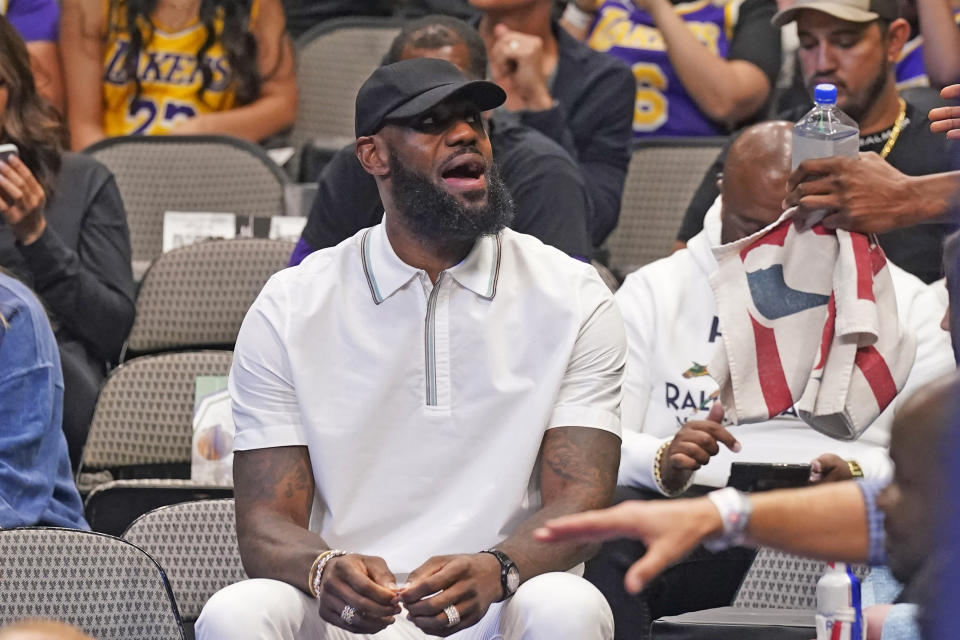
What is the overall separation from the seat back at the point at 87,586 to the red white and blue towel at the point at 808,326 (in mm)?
1216

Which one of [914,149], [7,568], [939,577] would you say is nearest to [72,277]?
[7,568]

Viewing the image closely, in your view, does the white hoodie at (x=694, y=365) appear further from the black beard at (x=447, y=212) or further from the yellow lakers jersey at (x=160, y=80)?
the yellow lakers jersey at (x=160, y=80)

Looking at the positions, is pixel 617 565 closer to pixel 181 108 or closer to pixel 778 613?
pixel 778 613

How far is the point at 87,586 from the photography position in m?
3.16

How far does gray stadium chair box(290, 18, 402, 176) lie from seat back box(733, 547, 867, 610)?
2.92m

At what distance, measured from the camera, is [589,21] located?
19.3 ft

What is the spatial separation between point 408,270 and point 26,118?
174 centimetres

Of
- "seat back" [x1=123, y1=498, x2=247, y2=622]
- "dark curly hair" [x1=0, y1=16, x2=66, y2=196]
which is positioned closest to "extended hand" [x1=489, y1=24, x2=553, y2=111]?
"dark curly hair" [x1=0, y1=16, x2=66, y2=196]

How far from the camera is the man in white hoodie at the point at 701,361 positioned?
3.56 meters

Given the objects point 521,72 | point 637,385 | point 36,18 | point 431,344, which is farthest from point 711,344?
point 36,18

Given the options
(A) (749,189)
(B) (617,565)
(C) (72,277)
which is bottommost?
(B) (617,565)

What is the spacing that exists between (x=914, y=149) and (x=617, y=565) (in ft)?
5.08

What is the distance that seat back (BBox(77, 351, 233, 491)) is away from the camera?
4.07 metres

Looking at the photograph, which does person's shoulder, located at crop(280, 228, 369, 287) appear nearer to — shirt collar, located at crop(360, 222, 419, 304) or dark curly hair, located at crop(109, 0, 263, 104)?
shirt collar, located at crop(360, 222, 419, 304)
